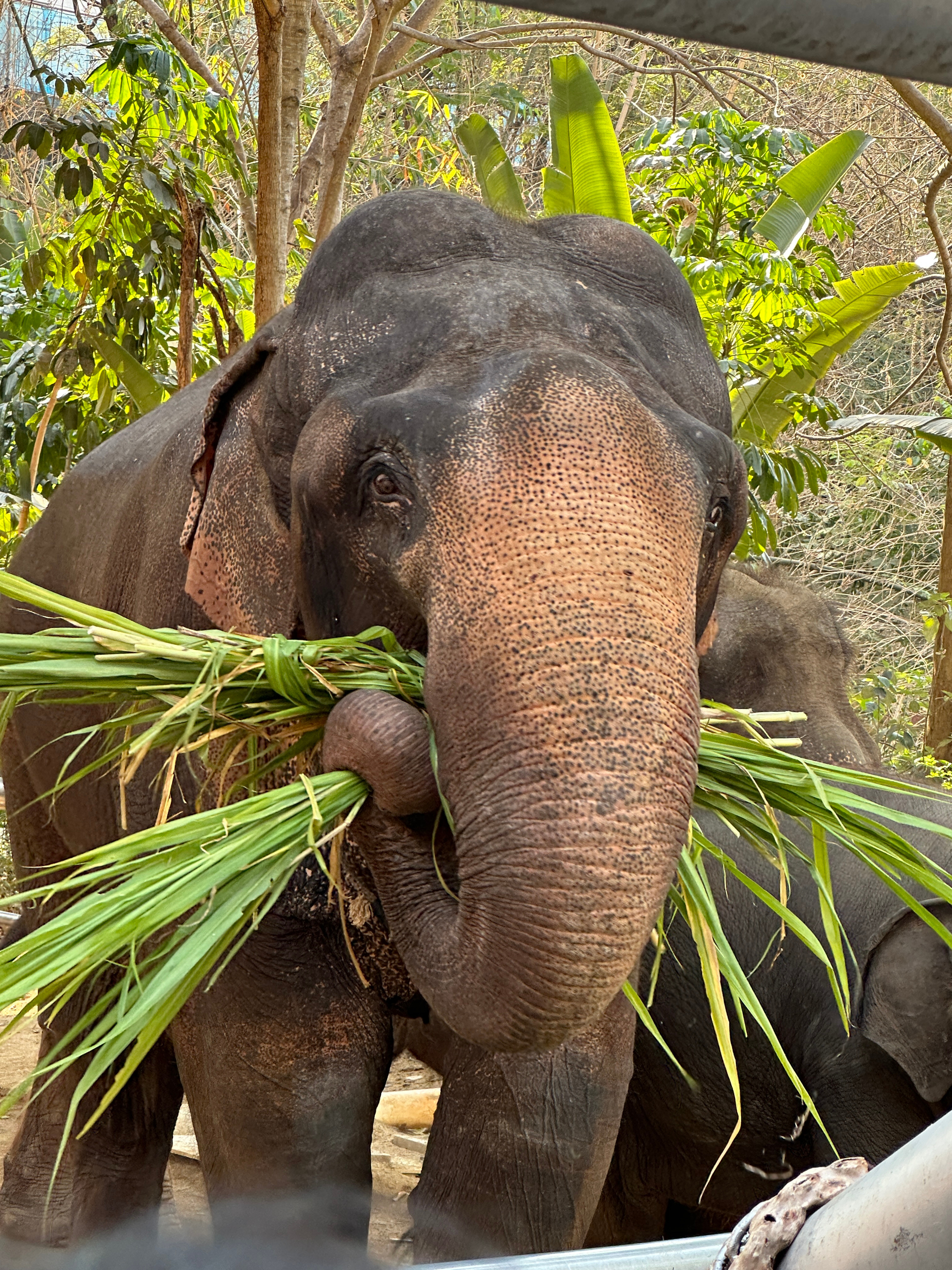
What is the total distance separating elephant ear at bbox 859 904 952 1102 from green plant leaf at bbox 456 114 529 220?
9.28 ft

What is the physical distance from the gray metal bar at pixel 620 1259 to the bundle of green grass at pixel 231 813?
1.42ft

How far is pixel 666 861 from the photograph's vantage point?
4.87ft

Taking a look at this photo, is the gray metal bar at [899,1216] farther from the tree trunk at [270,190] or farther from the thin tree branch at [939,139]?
the thin tree branch at [939,139]

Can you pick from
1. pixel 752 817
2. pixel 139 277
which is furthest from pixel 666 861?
pixel 139 277

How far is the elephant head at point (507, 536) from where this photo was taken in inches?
57.9

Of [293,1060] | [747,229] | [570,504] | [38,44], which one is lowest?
[293,1060]

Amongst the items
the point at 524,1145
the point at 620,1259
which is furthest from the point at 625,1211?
the point at 620,1259

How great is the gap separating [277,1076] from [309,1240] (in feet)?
0.82

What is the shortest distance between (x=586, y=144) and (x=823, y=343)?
118cm

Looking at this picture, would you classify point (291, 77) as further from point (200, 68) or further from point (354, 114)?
point (200, 68)

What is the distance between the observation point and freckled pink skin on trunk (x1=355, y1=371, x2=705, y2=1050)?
1.46 m

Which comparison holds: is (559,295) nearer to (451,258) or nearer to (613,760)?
(451,258)

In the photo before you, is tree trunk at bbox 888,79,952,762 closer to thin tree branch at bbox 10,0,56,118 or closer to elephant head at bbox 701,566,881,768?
elephant head at bbox 701,566,881,768

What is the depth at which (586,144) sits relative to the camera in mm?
5234
